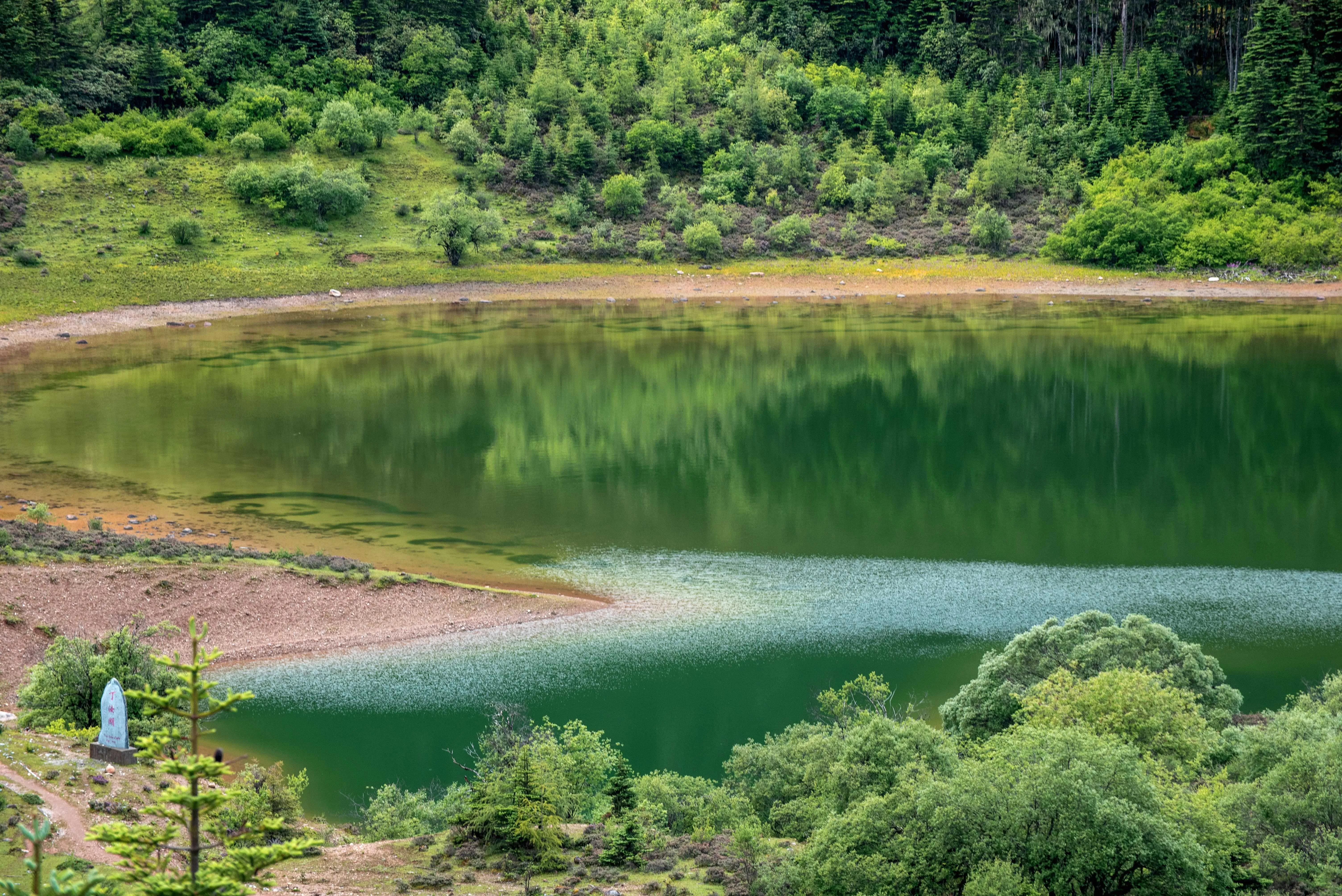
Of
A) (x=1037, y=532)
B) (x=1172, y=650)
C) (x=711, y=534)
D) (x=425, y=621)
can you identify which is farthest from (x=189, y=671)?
(x=1037, y=532)

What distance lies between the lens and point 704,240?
318 feet

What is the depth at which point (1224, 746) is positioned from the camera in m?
Answer: 19.8

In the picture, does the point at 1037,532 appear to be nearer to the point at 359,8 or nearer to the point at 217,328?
the point at 217,328

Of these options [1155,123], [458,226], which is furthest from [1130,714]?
[1155,123]

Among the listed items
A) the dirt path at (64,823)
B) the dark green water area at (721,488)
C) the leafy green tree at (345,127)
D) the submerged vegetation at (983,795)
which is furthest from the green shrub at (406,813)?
the leafy green tree at (345,127)

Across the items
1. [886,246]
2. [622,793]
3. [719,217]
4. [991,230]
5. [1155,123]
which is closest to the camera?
[622,793]

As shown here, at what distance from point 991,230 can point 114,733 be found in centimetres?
8628

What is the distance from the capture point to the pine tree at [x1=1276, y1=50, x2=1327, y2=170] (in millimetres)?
92188

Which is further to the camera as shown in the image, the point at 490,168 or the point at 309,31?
the point at 309,31

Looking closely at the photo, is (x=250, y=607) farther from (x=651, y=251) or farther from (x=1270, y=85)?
(x=1270, y=85)

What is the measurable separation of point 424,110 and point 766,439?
73724 millimetres

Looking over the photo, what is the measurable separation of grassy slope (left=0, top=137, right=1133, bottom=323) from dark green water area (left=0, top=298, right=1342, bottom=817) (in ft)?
32.4

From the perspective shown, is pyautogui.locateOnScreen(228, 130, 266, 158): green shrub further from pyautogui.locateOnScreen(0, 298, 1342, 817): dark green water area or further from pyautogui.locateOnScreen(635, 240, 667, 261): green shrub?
pyautogui.locateOnScreen(635, 240, 667, 261): green shrub

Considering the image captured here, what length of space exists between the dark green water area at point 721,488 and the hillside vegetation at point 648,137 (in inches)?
662
